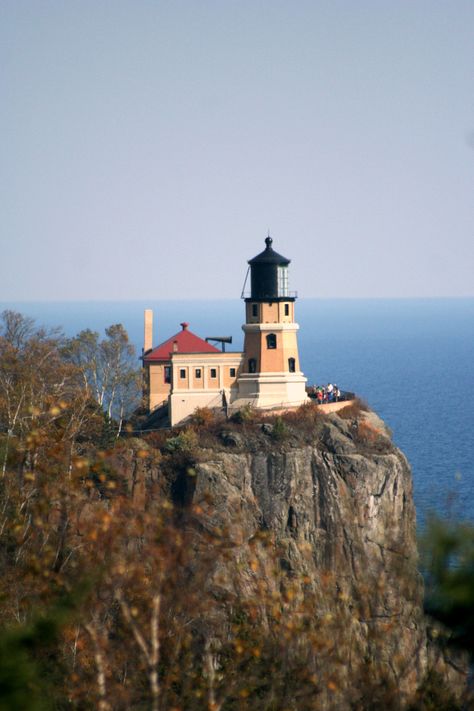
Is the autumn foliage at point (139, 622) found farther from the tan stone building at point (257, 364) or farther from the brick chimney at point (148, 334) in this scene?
the brick chimney at point (148, 334)

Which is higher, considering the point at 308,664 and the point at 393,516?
the point at 308,664

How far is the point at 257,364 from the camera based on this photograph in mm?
68562

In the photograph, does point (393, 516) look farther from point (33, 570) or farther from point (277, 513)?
point (33, 570)

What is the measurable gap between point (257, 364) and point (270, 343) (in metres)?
1.48

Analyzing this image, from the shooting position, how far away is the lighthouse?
2670 inches

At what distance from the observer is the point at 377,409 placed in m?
163

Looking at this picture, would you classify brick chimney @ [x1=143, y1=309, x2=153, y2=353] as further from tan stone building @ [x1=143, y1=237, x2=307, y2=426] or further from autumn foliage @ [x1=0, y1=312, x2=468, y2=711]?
autumn foliage @ [x1=0, y1=312, x2=468, y2=711]

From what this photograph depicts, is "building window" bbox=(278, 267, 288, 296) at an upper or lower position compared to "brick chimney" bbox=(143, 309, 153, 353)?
upper

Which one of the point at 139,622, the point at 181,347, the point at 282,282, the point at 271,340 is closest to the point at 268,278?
the point at 282,282

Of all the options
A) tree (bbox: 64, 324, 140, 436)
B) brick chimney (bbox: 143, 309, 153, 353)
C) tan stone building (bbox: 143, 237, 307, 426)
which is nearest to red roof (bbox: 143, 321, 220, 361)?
tan stone building (bbox: 143, 237, 307, 426)

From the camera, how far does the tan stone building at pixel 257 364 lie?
67.7 m

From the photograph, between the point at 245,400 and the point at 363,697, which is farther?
the point at 245,400

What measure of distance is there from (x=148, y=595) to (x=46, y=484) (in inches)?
250

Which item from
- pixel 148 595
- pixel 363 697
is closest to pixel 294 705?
pixel 363 697
